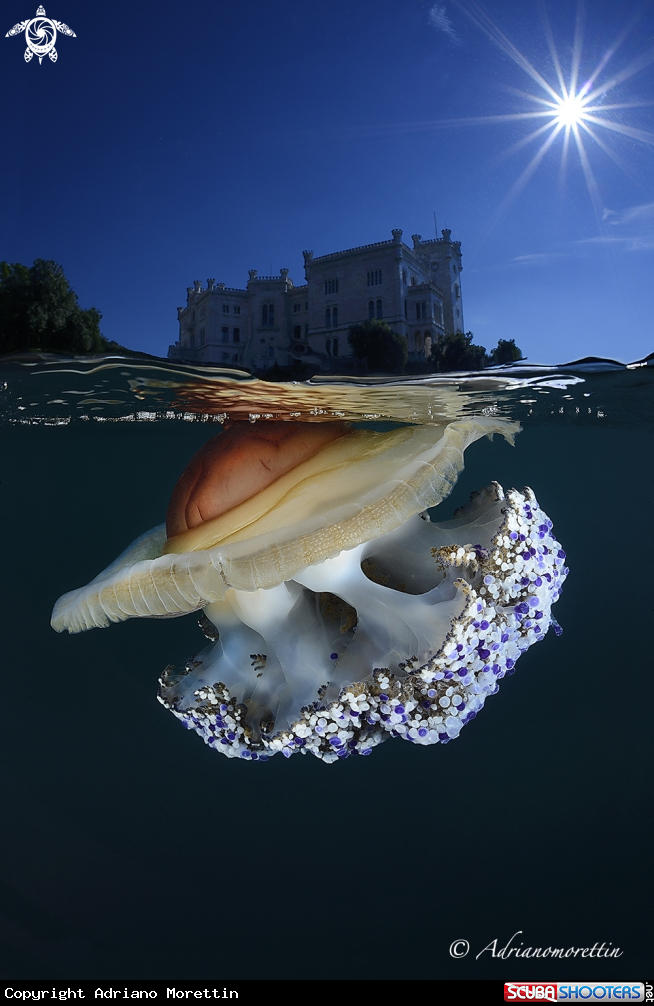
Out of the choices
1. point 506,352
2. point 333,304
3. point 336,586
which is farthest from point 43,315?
point 506,352

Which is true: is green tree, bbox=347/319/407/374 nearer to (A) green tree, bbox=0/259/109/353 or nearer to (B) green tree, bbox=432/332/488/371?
(B) green tree, bbox=432/332/488/371

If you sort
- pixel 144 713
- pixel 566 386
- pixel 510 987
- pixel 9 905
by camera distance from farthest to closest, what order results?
pixel 144 713, pixel 9 905, pixel 566 386, pixel 510 987

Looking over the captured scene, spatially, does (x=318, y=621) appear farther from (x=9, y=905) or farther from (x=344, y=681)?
(x=9, y=905)

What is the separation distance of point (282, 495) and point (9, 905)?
16.7 feet

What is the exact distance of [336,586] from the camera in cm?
244

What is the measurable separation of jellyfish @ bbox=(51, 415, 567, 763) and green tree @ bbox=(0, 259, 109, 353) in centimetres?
80

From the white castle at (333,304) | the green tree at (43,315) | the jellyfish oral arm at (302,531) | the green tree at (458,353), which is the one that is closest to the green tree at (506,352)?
the green tree at (458,353)

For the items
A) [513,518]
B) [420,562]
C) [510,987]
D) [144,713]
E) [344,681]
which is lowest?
[510,987]

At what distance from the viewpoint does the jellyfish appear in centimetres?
223

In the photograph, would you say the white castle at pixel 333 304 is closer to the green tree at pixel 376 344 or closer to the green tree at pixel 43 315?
the green tree at pixel 376 344

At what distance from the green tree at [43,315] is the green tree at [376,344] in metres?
1.17

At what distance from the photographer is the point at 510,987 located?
11.9ft

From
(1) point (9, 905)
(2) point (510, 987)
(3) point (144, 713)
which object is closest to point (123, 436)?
(3) point (144, 713)

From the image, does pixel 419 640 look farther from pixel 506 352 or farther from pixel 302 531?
pixel 506 352
